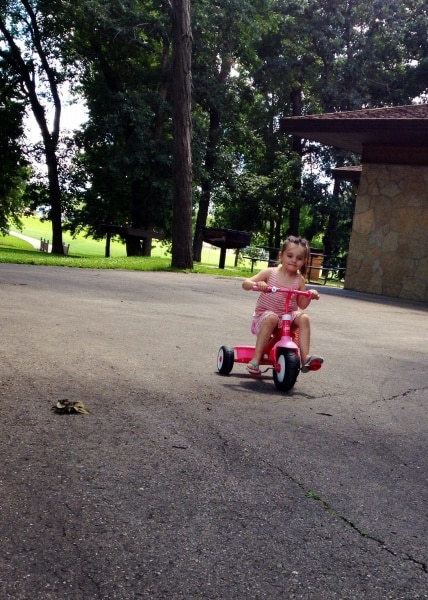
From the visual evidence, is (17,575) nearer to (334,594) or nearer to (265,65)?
(334,594)

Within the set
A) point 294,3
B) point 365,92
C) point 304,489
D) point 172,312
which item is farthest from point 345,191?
point 304,489

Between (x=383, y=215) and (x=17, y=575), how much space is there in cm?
1611

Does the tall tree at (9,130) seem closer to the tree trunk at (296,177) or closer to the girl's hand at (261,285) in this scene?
the tree trunk at (296,177)

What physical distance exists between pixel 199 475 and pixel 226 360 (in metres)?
2.70

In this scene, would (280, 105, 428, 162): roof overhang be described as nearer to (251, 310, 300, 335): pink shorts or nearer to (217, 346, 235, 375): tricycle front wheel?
(251, 310, 300, 335): pink shorts

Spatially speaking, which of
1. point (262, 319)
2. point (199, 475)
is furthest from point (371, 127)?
point (199, 475)

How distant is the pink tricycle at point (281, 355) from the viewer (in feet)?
18.5

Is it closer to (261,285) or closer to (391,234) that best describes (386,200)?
(391,234)

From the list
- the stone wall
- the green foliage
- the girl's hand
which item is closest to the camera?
the girl's hand

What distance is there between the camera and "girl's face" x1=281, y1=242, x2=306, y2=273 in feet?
20.5

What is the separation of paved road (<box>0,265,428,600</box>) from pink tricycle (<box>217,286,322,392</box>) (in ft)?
0.44

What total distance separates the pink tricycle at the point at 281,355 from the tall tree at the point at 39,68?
30484 mm

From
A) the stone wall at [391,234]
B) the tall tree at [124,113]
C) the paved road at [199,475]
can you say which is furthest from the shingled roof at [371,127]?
the tall tree at [124,113]

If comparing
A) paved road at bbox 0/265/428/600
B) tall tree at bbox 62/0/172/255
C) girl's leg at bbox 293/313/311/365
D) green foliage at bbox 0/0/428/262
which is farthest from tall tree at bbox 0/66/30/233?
girl's leg at bbox 293/313/311/365
